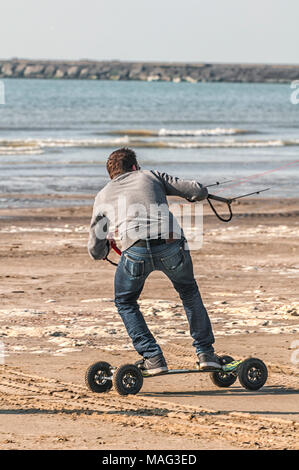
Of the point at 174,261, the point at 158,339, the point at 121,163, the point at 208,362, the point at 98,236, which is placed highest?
the point at 121,163

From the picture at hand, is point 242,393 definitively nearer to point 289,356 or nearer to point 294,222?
point 289,356

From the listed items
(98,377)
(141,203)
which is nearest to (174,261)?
(141,203)

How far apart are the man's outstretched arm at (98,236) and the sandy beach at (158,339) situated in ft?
3.26

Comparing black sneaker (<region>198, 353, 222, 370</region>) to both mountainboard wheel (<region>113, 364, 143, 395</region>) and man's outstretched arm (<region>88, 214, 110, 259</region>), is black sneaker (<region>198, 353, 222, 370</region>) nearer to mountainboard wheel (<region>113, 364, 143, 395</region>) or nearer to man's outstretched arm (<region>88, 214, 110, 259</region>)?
mountainboard wheel (<region>113, 364, 143, 395</region>)

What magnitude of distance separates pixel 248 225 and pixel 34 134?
90.8 feet

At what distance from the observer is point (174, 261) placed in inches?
262

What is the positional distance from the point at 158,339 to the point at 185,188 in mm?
2269

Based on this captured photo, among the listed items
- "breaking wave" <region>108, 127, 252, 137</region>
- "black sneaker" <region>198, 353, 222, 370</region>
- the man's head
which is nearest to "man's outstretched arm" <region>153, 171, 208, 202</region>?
the man's head

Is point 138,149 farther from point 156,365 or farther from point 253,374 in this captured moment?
point 156,365

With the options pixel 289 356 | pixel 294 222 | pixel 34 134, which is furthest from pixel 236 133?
pixel 289 356

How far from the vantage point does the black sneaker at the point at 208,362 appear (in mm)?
6918

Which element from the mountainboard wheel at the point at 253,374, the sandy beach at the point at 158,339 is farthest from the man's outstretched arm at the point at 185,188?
the sandy beach at the point at 158,339

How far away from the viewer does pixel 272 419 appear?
6211 mm

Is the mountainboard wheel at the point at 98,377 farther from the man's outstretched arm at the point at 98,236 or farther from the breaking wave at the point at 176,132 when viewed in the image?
the breaking wave at the point at 176,132
